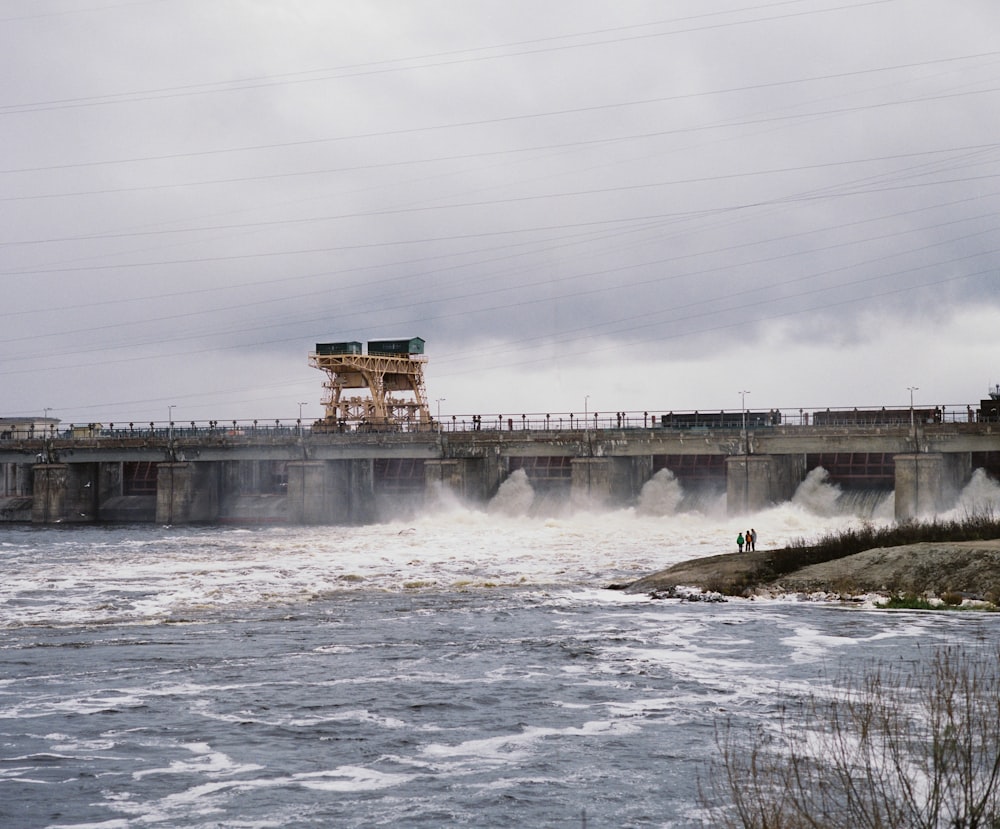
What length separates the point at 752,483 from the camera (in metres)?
84.9

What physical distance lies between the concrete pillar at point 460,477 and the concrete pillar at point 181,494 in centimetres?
2766

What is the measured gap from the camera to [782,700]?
72.8ft

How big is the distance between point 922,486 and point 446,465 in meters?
40.7

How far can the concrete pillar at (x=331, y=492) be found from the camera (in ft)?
342

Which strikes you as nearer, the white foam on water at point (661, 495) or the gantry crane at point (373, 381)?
the white foam on water at point (661, 495)

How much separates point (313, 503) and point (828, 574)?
71248 mm

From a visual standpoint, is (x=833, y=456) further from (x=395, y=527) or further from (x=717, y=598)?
(x=717, y=598)

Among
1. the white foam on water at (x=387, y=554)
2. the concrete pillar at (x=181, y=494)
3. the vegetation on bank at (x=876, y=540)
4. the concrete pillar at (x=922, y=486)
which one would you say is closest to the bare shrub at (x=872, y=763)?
the vegetation on bank at (x=876, y=540)

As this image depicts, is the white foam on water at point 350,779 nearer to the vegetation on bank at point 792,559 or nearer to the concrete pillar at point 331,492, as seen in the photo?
the vegetation on bank at point 792,559

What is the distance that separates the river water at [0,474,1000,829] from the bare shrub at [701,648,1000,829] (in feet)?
2.90

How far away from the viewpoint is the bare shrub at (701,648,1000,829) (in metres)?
10.7

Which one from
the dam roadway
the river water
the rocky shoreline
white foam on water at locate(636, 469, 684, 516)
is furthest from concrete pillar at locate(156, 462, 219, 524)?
the rocky shoreline

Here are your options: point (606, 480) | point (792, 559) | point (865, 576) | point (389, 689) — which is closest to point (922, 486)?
point (606, 480)

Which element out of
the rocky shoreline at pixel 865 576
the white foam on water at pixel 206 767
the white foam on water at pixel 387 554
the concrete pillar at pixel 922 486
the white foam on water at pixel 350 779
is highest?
the concrete pillar at pixel 922 486
